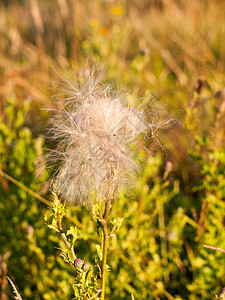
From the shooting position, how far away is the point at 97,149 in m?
1.00

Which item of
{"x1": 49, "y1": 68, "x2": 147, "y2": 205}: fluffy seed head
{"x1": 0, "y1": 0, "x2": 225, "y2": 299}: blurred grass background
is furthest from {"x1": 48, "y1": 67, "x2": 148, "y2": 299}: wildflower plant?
{"x1": 0, "y1": 0, "x2": 225, "y2": 299}: blurred grass background

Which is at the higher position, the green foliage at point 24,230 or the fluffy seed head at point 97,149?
the fluffy seed head at point 97,149

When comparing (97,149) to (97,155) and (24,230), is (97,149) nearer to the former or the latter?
(97,155)

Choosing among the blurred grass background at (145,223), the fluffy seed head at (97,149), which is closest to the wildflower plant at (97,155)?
the fluffy seed head at (97,149)

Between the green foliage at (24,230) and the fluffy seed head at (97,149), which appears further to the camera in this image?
the green foliage at (24,230)

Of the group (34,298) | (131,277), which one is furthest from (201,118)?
(34,298)

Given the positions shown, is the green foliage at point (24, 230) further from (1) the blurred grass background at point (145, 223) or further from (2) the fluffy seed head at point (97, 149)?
(2) the fluffy seed head at point (97, 149)

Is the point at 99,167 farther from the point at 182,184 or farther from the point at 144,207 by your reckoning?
the point at 182,184

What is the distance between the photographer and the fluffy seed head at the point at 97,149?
0.99 meters

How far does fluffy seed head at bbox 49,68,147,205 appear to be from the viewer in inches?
39.2

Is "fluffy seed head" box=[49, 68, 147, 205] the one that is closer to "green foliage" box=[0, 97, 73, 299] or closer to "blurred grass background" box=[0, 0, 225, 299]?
"blurred grass background" box=[0, 0, 225, 299]

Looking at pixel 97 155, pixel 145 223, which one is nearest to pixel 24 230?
pixel 145 223

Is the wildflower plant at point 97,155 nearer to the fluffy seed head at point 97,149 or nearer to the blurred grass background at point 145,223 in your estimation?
the fluffy seed head at point 97,149

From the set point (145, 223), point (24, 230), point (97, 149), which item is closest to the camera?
point (97, 149)
